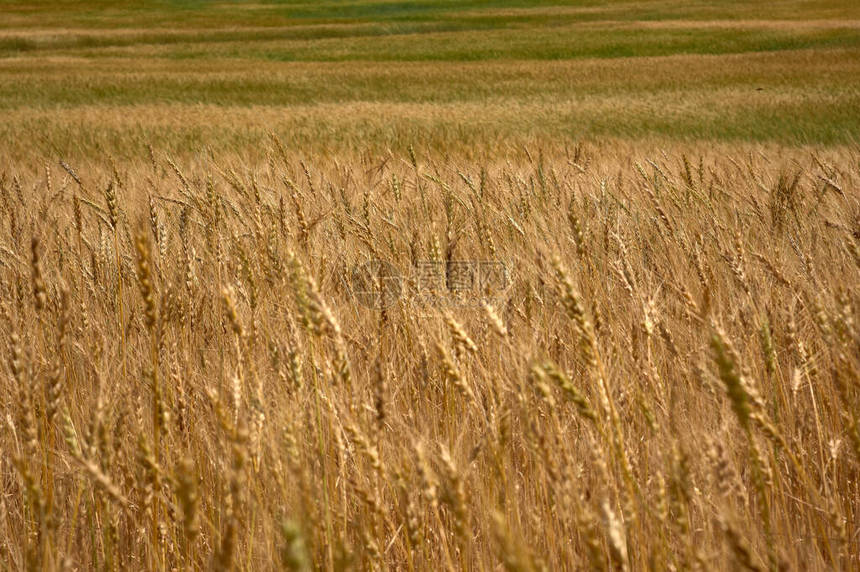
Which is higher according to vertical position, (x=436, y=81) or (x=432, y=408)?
(x=432, y=408)

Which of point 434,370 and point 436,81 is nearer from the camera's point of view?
point 434,370

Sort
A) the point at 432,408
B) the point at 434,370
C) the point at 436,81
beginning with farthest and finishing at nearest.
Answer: the point at 436,81, the point at 434,370, the point at 432,408

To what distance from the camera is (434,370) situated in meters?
1.64

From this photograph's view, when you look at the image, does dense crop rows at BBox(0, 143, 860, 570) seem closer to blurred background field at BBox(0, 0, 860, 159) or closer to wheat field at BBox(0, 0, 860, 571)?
wheat field at BBox(0, 0, 860, 571)

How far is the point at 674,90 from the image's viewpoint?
1495 centimetres

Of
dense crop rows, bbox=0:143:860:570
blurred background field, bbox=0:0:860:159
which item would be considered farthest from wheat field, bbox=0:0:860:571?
blurred background field, bbox=0:0:860:159

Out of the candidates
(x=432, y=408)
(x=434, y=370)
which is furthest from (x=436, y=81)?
(x=432, y=408)

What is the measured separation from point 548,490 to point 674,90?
1520cm

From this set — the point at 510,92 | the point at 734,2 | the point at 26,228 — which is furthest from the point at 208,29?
the point at 26,228

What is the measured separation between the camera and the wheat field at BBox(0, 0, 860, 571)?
853 millimetres

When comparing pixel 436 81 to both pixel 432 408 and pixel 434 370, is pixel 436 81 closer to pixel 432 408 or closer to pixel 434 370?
pixel 434 370

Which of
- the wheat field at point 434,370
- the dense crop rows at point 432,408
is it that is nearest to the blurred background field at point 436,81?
the wheat field at point 434,370

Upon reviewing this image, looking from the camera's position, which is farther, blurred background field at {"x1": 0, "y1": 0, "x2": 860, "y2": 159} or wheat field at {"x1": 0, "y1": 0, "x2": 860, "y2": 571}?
blurred background field at {"x1": 0, "y1": 0, "x2": 860, "y2": 159}

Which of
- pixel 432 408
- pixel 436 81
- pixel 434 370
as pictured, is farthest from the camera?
pixel 436 81
